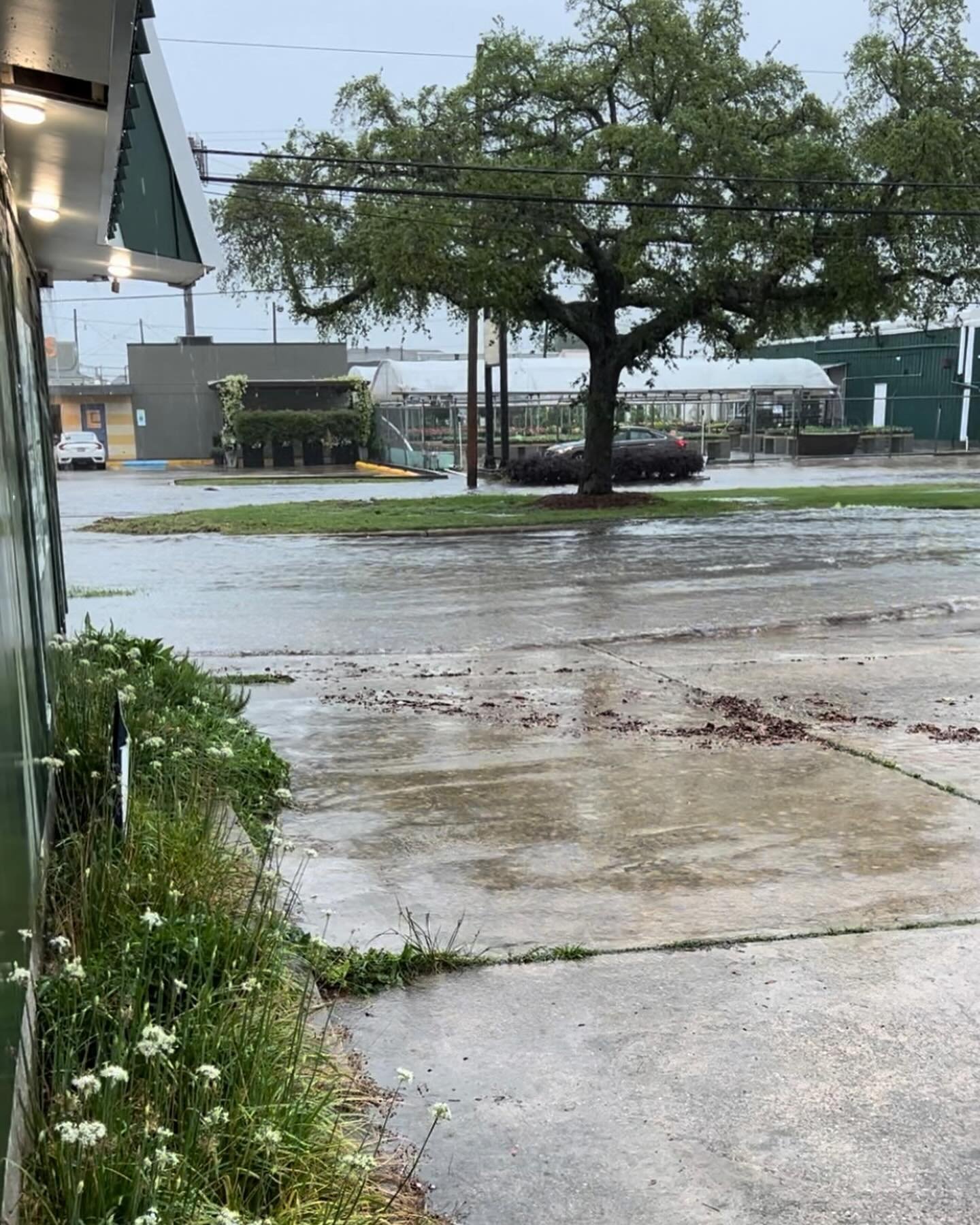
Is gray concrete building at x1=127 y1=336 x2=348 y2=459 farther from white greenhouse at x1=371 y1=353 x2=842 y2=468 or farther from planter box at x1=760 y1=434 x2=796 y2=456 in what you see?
planter box at x1=760 y1=434 x2=796 y2=456

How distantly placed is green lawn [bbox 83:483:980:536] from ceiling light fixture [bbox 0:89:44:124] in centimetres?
1854

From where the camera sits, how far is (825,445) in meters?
54.4

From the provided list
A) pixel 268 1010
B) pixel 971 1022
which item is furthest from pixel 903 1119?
pixel 268 1010

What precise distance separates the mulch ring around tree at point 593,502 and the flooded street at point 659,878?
1378 cm

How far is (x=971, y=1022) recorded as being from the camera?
3.99 metres

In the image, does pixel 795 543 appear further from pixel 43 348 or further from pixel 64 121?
pixel 64 121

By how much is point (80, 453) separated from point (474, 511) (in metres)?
30.2

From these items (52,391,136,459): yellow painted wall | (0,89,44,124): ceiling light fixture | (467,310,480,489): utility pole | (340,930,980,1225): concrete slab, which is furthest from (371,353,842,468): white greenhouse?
(340,930,980,1225): concrete slab

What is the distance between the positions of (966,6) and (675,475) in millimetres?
17241

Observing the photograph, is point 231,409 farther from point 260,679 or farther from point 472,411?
point 260,679

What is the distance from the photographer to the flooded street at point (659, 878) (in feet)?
10.8

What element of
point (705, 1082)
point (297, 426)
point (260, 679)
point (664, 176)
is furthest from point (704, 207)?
point (297, 426)

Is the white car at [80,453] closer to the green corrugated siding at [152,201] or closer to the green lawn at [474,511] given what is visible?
the green lawn at [474,511]

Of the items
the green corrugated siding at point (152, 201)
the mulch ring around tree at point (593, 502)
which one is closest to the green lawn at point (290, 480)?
the mulch ring around tree at point (593, 502)
